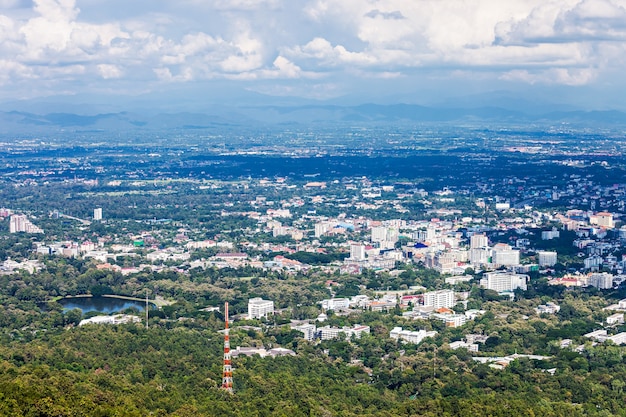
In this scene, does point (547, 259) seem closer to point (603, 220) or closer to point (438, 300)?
point (438, 300)

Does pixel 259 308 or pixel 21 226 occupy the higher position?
pixel 259 308

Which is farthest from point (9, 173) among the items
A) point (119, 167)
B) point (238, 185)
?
point (238, 185)

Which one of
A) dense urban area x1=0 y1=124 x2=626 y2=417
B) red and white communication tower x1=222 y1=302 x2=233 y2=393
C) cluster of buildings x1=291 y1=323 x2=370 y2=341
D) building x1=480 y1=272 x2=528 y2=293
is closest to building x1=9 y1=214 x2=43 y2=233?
dense urban area x1=0 y1=124 x2=626 y2=417

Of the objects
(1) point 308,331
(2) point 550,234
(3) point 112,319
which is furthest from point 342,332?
(2) point 550,234

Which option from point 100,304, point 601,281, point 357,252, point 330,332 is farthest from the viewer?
point 357,252

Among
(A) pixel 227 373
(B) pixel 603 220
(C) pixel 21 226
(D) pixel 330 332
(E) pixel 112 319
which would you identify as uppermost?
(A) pixel 227 373

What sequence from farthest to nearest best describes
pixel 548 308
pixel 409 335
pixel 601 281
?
pixel 601 281 → pixel 548 308 → pixel 409 335

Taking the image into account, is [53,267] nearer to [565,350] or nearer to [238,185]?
[565,350]
